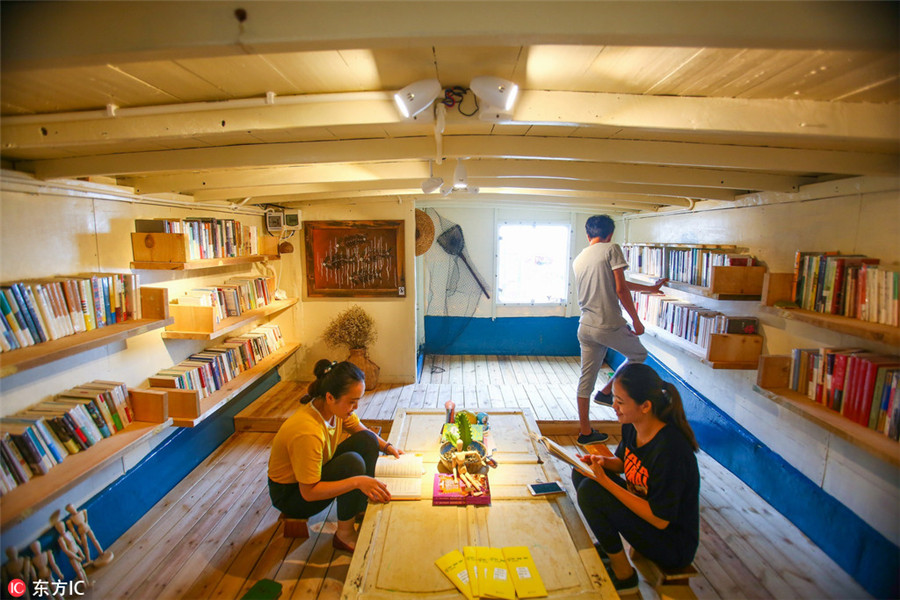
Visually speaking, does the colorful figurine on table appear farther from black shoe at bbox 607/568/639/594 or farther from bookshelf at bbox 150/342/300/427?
bookshelf at bbox 150/342/300/427

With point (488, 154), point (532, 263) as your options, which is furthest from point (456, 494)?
point (532, 263)

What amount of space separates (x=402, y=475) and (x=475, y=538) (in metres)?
0.55

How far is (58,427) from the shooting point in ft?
6.82

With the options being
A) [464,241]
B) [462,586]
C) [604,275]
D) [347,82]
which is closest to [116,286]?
[347,82]

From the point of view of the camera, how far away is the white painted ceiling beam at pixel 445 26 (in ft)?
3.17

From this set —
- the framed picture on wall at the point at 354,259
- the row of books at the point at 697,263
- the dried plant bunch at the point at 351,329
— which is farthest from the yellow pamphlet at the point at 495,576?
the framed picture on wall at the point at 354,259

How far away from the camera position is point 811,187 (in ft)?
8.25

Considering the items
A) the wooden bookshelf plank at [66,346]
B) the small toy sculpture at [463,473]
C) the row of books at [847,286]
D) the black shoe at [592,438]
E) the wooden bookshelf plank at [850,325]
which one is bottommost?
the black shoe at [592,438]

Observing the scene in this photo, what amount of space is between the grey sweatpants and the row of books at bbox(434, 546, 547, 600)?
5.82ft

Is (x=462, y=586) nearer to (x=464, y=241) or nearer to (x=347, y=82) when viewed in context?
(x=347, y=82)

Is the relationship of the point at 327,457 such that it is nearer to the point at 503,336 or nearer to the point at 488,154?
the point at 488,154

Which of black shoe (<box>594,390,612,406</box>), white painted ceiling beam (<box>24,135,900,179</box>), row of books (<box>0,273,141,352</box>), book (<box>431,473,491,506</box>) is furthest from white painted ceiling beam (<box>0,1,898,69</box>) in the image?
black shoe (<box>594,390,612,406</box>)

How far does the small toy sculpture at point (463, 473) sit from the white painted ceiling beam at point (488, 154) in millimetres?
1538

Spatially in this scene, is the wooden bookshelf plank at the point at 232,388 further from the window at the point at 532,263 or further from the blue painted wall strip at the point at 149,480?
the window at the point at 532,263
